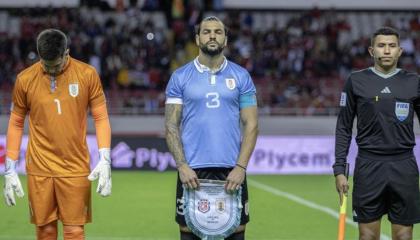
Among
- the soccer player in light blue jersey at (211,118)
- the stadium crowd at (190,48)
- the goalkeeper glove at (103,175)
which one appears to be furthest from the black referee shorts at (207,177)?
the stadium crowd at (190,48)

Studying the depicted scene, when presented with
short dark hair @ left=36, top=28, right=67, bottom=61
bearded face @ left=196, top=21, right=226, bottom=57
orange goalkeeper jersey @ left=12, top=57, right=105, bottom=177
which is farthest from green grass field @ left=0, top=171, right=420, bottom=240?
bearded face @ left=196, top=21, right=226, bottom=57

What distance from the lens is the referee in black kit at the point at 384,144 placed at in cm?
680

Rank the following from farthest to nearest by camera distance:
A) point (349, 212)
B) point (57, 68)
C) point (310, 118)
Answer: point (310, 118), point (349, 212), point (57, 68)

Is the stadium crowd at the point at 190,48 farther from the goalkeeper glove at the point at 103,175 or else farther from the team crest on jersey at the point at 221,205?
the team crest on jersey at the point at 221,205

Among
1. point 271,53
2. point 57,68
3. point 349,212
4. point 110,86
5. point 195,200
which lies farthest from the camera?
point 271,53

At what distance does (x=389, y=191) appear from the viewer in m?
6.88

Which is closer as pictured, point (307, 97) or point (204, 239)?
point (204, 239)

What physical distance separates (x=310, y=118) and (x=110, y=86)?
595 cm

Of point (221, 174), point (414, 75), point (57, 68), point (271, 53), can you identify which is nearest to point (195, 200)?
point (221, 174)

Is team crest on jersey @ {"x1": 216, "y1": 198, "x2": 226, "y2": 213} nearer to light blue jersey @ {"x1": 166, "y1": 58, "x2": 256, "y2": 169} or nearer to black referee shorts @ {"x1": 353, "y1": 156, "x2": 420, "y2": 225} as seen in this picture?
light blue jersey @ {"x1": 166, "y1": 58, "x2": 256, "y2": 169}

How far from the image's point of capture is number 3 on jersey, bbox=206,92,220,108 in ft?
20.8

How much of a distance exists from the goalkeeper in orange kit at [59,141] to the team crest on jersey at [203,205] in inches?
35.4

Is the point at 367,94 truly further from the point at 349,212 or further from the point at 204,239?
the point at 349,212

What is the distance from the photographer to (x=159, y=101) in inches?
973
